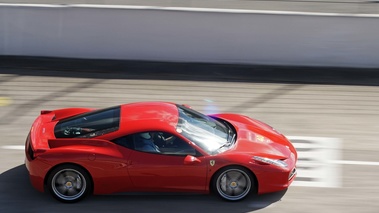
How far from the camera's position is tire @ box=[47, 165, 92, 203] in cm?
797

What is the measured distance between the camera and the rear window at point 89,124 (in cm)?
823

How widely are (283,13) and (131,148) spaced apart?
7.41 meters

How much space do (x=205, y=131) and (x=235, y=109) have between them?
3697 millimetres

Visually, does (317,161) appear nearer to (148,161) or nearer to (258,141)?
(258,141)

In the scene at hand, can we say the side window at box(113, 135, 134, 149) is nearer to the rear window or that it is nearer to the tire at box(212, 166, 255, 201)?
the rear window

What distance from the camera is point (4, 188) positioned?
8.54 meters

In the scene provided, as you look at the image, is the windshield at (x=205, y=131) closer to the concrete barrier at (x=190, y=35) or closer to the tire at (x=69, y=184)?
the tire at (x=69, y=184)

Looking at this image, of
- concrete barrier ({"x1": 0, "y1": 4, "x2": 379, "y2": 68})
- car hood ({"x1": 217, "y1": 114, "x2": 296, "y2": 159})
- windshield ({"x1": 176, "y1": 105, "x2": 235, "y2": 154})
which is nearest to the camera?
windshield ({"x1": 176, "y1": 105, "x2": 235, "y2": 154})

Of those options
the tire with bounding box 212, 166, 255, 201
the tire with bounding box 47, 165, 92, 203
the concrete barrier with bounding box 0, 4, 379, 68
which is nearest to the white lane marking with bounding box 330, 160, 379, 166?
the tire with bounding box 212, 166, 255, 201

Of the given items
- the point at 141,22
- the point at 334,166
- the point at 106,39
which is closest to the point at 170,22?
the point at 141,22

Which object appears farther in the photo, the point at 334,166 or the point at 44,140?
the point at 334,166

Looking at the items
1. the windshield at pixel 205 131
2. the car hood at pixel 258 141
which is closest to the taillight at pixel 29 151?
the windshield at pixel 205 131

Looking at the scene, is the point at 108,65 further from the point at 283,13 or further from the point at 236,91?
the point at 283,13

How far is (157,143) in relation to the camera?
8.01 m
